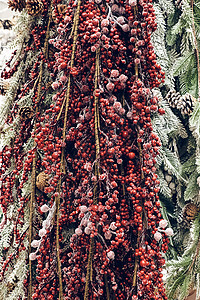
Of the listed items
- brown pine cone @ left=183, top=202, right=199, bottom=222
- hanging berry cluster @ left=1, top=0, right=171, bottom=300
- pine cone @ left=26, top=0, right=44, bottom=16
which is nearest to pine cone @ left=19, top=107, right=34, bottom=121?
hanging berry cluster @ left=1, top=0, right=171, bottom=300

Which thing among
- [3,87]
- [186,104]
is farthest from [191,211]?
[3,87]

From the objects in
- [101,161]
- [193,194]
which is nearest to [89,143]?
[101,161]

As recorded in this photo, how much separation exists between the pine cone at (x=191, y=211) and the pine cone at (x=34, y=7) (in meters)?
0.65

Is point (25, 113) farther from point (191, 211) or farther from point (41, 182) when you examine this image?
point (191, 211)

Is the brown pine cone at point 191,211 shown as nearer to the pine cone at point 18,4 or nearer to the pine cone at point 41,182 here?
the pine cone at point 41,182

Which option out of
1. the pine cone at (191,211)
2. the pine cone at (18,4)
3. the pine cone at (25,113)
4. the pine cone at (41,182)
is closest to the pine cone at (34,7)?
the pine cone at (18,4)

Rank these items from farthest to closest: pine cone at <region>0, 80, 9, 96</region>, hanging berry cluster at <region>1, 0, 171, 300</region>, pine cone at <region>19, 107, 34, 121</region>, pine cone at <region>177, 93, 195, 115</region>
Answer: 1. pine cone at <region>0, 80, 9, 96</region>
2. pine cone at <region>177, 93, 195, 115</region>
3. pine cone at <region>19, 107, 34, 121</region>
4. hanging berry cluster at <region>1, 0, 171, 300</region>

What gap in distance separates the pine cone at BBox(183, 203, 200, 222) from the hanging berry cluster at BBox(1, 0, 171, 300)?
0.29 metres

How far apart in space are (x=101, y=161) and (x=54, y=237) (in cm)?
19

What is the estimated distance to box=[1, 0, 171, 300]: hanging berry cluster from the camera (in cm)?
58

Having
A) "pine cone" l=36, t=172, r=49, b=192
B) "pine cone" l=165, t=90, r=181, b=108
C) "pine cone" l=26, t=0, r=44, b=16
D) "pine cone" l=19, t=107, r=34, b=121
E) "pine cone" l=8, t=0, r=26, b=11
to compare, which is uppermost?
"pine cone" l=8, t=0, r=26, b=11

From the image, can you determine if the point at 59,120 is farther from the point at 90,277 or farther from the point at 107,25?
the point at 90,277

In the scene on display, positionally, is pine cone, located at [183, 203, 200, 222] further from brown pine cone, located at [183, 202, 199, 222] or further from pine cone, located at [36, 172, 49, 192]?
pine cone, located at [36, 172, 49, 192]

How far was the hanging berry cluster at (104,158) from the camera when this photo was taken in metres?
0.58
